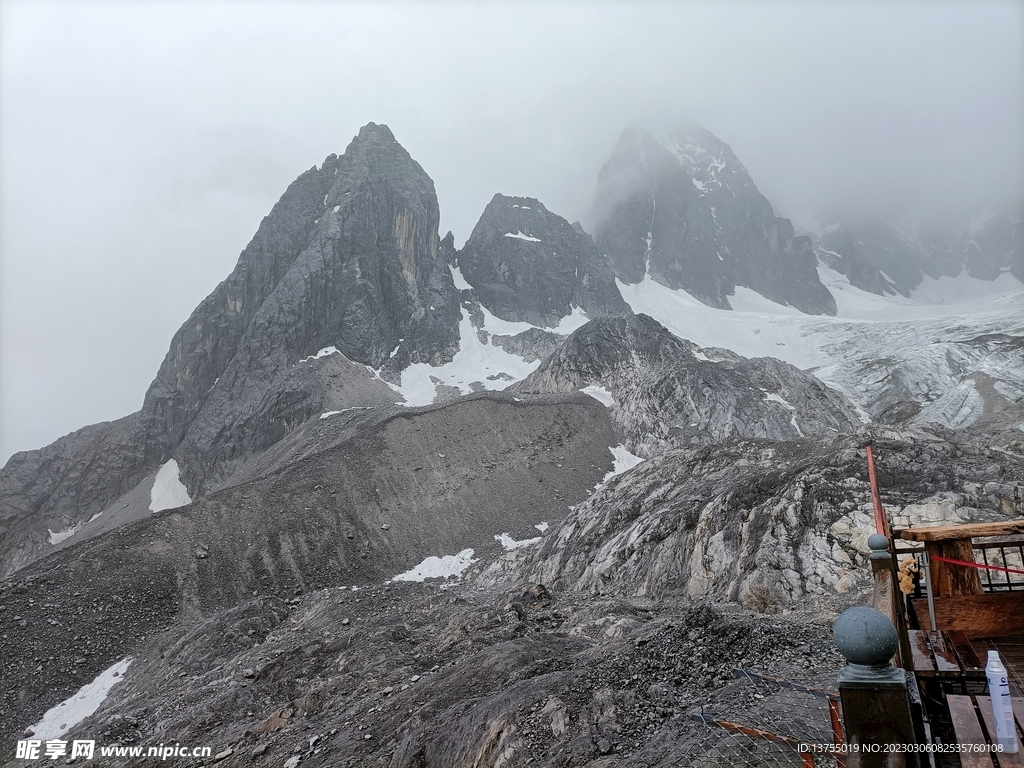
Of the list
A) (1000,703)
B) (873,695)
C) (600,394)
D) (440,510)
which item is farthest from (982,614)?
(600,394)

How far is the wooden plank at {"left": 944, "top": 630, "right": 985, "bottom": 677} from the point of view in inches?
202

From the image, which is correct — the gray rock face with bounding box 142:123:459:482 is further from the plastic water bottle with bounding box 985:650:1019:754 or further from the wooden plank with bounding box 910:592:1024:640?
the plastic water bottle with bounding box 985:650:1019:754

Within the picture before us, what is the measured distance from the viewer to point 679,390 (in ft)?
224

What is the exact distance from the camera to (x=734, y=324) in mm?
148625

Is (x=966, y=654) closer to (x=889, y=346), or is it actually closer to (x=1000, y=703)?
(x=1000, y=703)

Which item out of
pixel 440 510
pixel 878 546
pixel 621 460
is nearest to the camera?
pixel 878 546

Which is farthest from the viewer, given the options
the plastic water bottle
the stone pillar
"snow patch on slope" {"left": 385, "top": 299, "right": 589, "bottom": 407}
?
"snow patch on slope" {"left": 385, "top": 299, "right": 589, "bottom": 407}

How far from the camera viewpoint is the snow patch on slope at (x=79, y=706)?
24609 millimetres

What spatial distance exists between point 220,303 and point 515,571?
95259mm

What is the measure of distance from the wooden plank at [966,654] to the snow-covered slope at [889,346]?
223 feet

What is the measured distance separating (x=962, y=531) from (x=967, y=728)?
113 inches

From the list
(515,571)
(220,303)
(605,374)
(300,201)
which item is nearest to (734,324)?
(605,374)

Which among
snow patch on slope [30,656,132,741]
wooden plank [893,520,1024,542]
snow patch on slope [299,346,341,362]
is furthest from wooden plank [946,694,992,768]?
snow patch on slope [299,346,341,362]

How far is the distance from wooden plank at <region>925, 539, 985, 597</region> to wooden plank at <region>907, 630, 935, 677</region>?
118 centimetres
